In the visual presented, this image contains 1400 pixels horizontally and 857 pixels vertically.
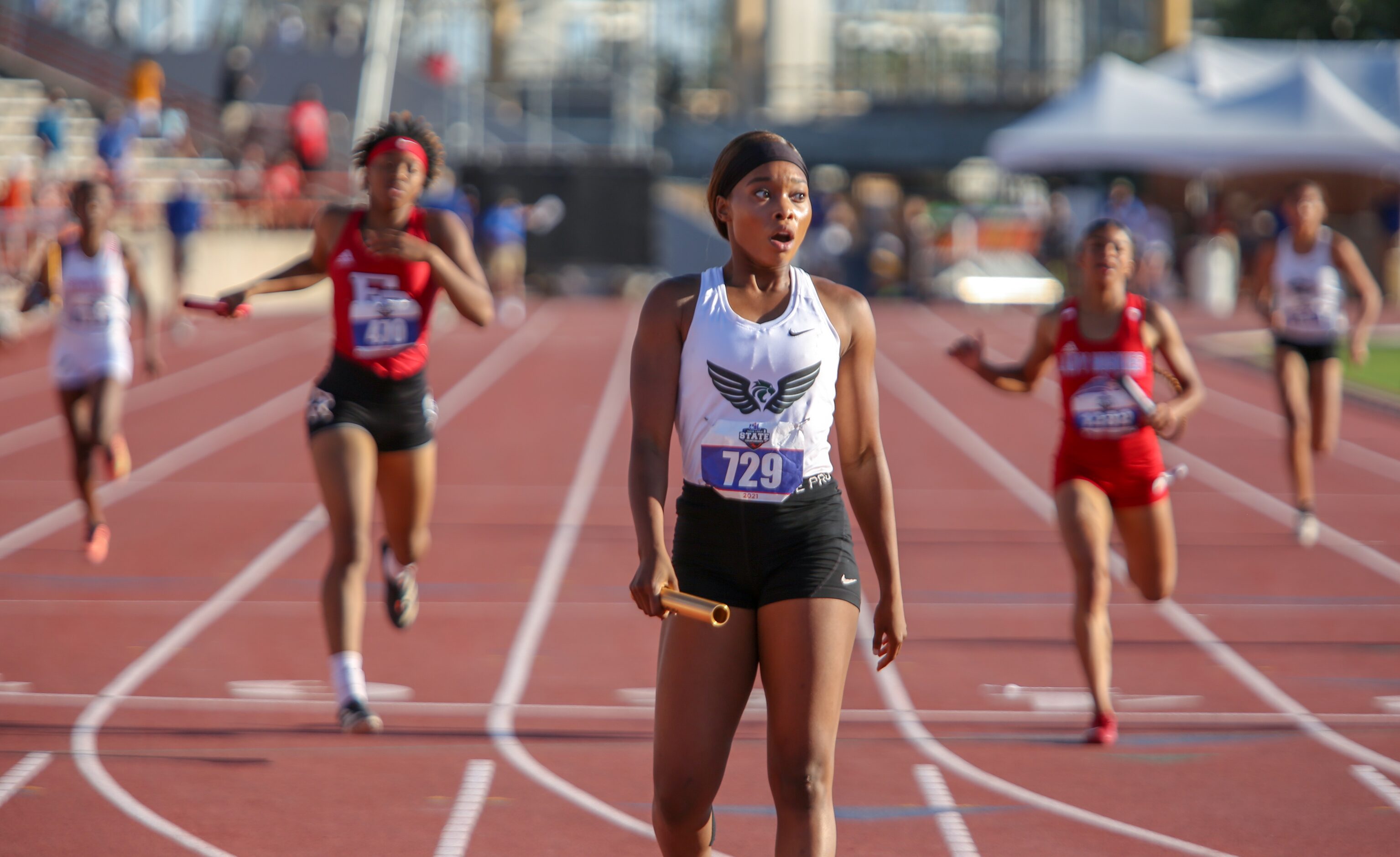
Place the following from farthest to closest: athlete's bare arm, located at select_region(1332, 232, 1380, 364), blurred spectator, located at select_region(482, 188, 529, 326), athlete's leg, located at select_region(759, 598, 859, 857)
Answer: blurred spectator, located at select_region(482, 188, 529, 326)
athlete's bare arm, located at select_region(1332, 232, 1380, 364)
athlete's leg, located at select_region(759, 598, 859, 857)

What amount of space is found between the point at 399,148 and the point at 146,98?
26417mm

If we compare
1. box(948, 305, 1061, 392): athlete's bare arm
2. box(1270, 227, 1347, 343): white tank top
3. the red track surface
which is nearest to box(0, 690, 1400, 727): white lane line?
the red track surface

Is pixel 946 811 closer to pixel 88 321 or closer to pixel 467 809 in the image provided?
pixel 467 809

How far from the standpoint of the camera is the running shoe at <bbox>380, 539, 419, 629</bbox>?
7227 millimetres

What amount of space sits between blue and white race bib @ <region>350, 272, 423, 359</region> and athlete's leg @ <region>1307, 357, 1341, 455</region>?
6516 millimetres

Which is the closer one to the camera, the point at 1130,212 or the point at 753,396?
the point at 753,396

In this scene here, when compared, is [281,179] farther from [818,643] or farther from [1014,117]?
[818,643]

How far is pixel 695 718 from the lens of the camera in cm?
396

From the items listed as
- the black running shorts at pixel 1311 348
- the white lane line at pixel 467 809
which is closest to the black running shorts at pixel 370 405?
the white lane line at pixel 467 809

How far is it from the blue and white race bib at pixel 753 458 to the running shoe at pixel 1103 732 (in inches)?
115

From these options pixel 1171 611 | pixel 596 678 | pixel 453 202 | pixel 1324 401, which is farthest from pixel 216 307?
pixel 453 202

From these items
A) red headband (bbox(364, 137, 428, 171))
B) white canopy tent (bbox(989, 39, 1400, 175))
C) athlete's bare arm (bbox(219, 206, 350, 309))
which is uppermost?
white canopy tent (bbox(989, 39, 1400, 175))

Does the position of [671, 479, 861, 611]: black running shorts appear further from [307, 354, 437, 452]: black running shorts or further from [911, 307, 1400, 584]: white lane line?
[911, 307, 1400, 584]: white lane line

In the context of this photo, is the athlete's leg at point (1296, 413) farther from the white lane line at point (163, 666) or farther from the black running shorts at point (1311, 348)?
the white lane line at point (163, 666)
